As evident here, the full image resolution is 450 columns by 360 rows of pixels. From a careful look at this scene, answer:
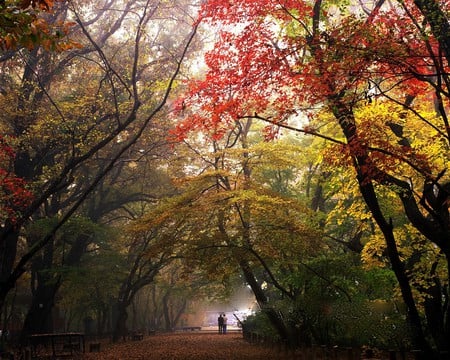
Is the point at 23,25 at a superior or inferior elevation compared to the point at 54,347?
superior

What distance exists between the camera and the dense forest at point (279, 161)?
29.0ft

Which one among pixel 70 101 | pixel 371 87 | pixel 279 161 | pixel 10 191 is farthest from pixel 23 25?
pixel 70 101

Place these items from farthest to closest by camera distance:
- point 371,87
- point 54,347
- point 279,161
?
point 54,347
point 279,161
point 371,87

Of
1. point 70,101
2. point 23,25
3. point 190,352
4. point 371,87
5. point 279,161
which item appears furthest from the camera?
point 70,101

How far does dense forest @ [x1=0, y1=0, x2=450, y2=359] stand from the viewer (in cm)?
885

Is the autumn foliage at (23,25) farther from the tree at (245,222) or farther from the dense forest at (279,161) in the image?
the tree at (245,222)

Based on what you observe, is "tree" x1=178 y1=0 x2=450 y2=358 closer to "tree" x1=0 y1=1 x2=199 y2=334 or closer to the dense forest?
the dense forest

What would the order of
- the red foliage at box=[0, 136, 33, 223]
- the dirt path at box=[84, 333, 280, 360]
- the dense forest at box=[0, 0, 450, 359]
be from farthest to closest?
the dirt path at box=[84, 333, 280, 360]
the red foliage at box=[0, 136, 33, 223]
the dense forest at box=[0, 0, 450, 359]

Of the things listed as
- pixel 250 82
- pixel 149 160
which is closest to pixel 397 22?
pixel 250 82

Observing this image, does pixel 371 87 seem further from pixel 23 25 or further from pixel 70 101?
pixel 70 101

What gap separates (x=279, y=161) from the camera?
16.8m

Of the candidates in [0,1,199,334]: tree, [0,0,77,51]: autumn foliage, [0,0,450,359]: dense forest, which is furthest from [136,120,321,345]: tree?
[0,0,77,51]: autumn foliage

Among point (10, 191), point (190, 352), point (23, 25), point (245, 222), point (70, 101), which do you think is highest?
point (70, 101)

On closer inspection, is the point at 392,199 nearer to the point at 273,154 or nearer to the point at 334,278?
the point at 334,278
